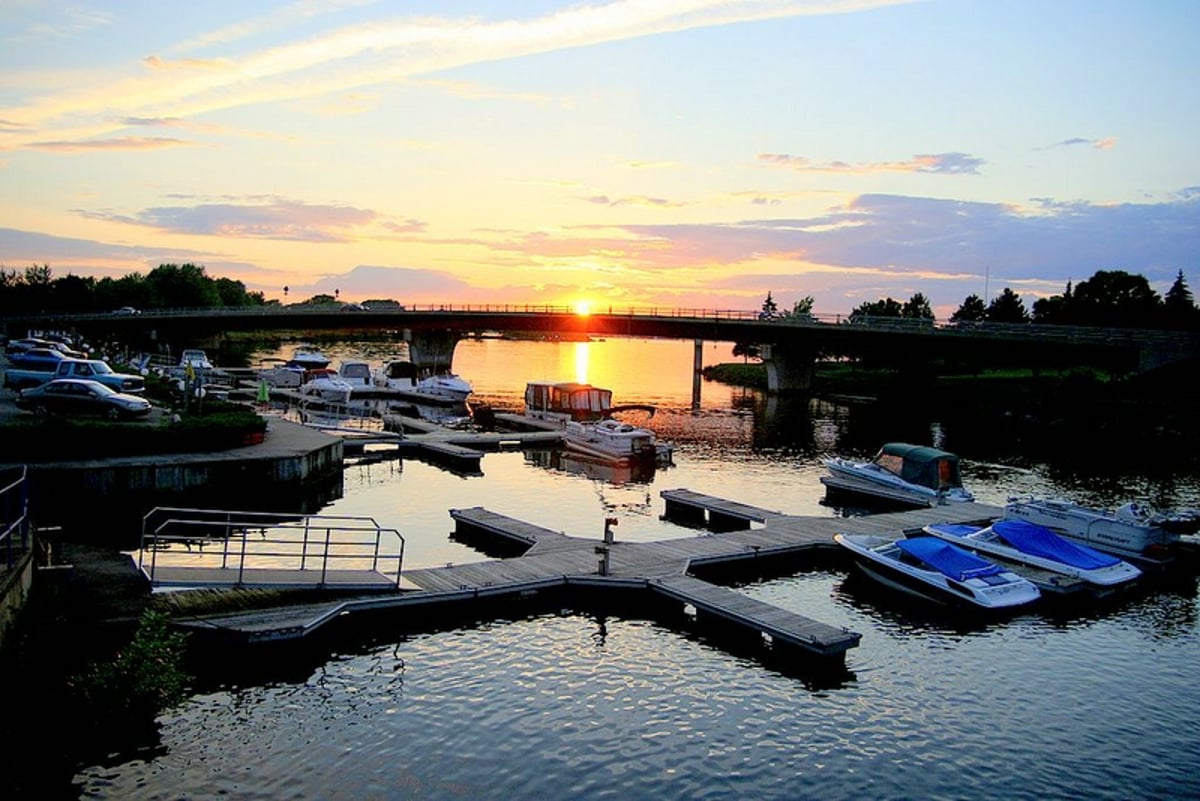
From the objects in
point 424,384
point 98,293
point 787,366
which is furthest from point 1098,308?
point 98,293

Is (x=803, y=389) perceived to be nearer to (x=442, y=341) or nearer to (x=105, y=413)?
(x=442, y=341)

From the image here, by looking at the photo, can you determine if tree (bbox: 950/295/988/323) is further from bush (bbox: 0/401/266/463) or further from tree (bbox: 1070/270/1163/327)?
bush (bbox: 0/401/266/463)

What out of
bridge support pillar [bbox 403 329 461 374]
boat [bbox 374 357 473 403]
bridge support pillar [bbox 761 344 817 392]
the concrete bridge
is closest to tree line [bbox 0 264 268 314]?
the concrete bridge

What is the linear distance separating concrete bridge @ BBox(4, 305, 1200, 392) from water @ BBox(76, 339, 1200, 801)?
65.7 metres

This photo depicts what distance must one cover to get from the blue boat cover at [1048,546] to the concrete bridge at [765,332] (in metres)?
62.9

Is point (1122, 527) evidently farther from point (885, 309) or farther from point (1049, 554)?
point (885, 309)

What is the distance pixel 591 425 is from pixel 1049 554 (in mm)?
30701

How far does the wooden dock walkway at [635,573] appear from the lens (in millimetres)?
22781

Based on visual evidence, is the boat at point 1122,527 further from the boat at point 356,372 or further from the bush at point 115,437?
the boat at point 356,372

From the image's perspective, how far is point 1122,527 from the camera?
34.5 meters

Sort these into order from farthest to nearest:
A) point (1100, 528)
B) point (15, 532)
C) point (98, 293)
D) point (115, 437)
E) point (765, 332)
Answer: point (98, 293)
point (765, 332)
point (115, 437)
point (1100, 528)
point (15, 532)

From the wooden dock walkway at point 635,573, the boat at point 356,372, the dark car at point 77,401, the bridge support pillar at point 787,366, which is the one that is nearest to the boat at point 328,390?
the boat at point 356,372

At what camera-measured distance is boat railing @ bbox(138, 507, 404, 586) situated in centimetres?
2544

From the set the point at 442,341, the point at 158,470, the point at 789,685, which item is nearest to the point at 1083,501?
the point at 789,685
